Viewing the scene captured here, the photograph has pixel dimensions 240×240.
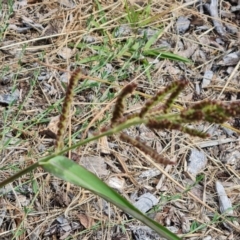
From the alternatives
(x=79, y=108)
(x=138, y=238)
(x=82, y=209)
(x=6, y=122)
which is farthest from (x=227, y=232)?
(x=6, y=122)

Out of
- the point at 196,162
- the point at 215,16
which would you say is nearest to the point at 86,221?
the point at 196,162

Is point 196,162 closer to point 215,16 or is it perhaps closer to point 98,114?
point 98,114

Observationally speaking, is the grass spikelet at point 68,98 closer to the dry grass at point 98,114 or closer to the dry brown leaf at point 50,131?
the dry grass at point 98,114

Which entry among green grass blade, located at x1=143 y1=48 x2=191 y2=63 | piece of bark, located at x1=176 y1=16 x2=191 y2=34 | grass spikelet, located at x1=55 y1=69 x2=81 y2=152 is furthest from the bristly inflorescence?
piece of bark, located at x1=176 y1=16 x2=191 y2=34

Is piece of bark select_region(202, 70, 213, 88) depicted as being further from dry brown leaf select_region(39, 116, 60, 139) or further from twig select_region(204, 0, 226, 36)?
dry brown leaf select_region(39, 116, 60, 139)

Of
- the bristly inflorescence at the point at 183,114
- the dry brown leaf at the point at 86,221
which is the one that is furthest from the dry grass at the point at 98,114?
the bristly inflorescence at the point at 183,114

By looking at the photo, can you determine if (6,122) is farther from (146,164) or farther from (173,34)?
(173,34)
